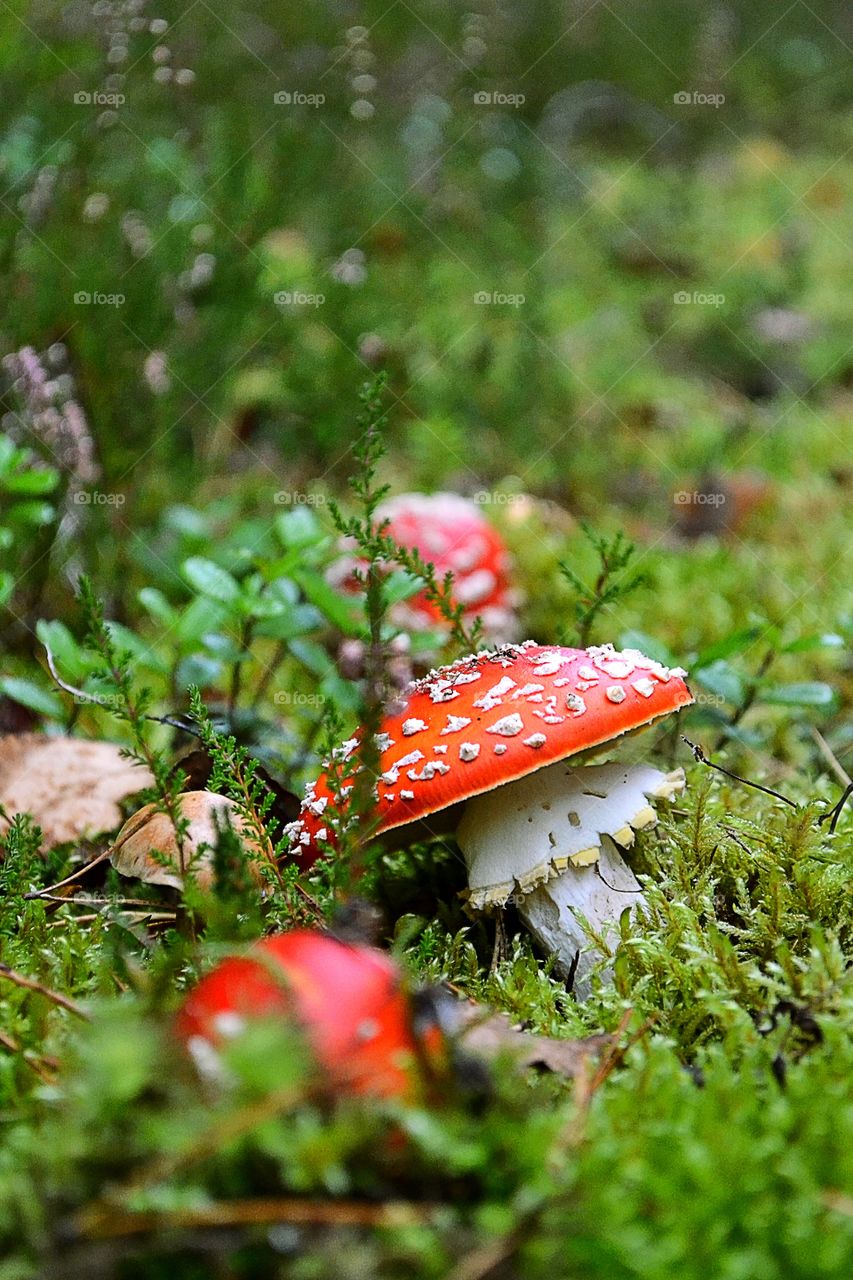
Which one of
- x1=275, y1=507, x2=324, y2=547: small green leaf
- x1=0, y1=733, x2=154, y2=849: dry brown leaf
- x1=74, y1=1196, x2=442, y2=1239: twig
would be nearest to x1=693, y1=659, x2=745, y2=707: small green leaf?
x1=275, y1=507, x2=324, y2=547: small green leaf

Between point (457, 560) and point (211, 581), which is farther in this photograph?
point (457, 560)

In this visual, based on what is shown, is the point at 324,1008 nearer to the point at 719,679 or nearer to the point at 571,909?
the point at 571,909

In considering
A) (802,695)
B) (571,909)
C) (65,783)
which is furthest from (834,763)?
(65,783)

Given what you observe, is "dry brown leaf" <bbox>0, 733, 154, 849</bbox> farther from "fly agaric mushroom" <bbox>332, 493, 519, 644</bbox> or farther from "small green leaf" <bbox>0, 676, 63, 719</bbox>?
"fly agaric mushroom" <bbox>332, 493, 519, 644</bbox>

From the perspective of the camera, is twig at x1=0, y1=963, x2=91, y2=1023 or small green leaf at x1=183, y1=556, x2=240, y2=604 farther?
small green leaf at x1=183, y1=556, x2=240, y2=604

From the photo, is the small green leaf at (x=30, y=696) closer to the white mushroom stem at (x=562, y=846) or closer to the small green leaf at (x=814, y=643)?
the white mushroom stem at (x=562, y=846)

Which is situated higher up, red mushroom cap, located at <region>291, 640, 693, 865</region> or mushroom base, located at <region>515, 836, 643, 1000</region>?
red mushroom cap, located at <region>291, 640, 693, 865</region>
